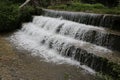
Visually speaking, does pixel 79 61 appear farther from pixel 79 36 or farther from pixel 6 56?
pixel 6 56

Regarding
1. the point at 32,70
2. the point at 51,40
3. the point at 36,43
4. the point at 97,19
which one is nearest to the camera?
the point at 32,70

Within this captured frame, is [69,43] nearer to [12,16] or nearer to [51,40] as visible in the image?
[51,40]

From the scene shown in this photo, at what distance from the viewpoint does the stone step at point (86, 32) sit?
805 centimetres

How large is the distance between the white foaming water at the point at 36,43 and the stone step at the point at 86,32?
1.77 ft

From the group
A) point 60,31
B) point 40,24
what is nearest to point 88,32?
point 60,31

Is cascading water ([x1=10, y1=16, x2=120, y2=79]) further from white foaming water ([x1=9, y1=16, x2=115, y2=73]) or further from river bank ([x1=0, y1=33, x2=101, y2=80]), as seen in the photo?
river bank ([x1=0, y1=33, x2=101, y2=80])

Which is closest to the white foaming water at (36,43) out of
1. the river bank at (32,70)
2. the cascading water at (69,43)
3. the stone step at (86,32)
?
the cascading water at (69,43)

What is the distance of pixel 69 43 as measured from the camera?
8680 millimetres

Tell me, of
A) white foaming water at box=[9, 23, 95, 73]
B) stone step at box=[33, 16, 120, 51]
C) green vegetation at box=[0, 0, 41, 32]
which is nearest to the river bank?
white foaming water at box=[9, 23, 95, 73]

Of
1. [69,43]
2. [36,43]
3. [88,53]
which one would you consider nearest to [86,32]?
[69,43]

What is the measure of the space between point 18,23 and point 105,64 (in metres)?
8.30

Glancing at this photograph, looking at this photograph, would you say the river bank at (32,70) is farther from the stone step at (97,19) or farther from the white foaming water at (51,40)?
the stone step at (97,19)

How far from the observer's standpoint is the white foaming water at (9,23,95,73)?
8.12 meters

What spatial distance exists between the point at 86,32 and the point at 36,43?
2.79m
